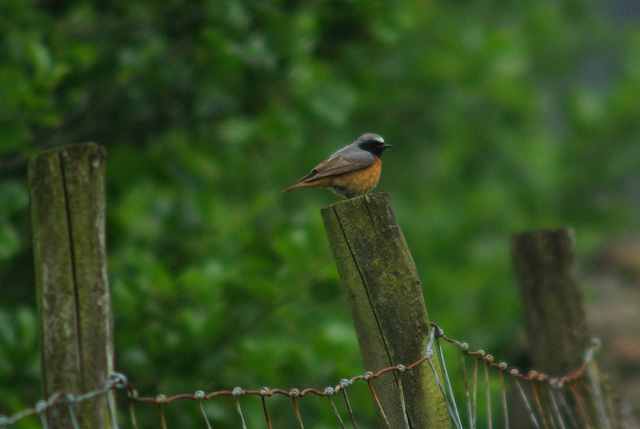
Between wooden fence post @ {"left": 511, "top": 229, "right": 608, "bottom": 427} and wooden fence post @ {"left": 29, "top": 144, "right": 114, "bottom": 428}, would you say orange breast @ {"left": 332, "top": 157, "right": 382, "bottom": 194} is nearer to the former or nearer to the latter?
wooden fence post @ {"left": 511, "top": 229, "right": 608, "bottom": 427}

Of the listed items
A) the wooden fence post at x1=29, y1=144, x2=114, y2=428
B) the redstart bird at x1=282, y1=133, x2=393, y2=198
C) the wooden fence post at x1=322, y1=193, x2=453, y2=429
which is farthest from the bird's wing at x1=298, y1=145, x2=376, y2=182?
the wooden fence post at x1=29, y1=144, x2=114, y2=428

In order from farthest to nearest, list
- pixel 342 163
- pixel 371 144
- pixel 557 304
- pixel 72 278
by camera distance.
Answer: pixel 557 304 → pixel 371 144 → pixel 342 163 → pixel 72 278

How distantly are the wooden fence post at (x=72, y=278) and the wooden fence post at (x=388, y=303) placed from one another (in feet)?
2.62

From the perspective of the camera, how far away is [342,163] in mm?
2715

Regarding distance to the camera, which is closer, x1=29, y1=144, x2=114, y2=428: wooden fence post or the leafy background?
x1=29, y1=144, x2=114, y2=428: wooden fence post

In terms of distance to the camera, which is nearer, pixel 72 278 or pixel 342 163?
pixel 72 278

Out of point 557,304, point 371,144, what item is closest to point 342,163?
point 371,144

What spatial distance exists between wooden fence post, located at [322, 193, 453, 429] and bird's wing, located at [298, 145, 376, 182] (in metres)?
0.65

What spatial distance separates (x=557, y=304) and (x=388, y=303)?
1528 millimetres

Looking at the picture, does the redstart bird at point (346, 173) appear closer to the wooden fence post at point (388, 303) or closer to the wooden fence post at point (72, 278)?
the wooden fence post at point (388, 303)

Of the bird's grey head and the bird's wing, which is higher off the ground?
the bird's grey head

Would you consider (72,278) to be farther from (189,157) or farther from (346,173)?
(189,157)

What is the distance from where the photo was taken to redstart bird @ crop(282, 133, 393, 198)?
2.69m

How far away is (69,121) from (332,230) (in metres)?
2.66
